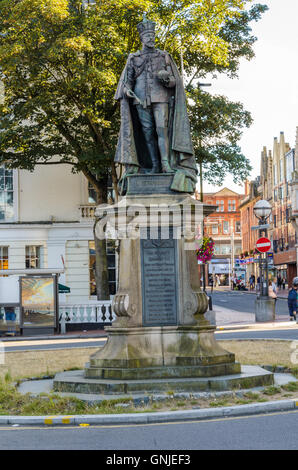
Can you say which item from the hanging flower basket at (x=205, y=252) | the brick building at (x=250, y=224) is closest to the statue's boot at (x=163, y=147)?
the hanging flower basket at (x=205, y=252)

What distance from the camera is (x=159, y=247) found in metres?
12.0

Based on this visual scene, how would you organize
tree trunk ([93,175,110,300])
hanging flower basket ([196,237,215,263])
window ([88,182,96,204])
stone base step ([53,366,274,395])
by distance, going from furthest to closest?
window ([88,182,96,204]) < hanging flower basket ([196,237,215,263]) < tree trunk ([93,175,110,300]) < stone base step ([53,366,274,395])

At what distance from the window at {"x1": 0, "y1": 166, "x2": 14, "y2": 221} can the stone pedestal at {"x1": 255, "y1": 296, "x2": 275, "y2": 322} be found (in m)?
14.6

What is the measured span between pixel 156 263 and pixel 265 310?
58.4 feet

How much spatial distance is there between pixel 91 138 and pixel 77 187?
20.8 ft

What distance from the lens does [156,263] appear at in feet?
39.3

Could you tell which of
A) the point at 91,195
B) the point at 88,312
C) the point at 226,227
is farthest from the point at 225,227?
the point at 88,312

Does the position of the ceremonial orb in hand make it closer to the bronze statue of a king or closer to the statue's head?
the bronze statue of a king

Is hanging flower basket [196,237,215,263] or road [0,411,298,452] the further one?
hanging flower basket [196,237,215,263]

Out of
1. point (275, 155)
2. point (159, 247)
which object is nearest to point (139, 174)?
point (159, 247)

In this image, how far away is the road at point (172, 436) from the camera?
24.6 ft

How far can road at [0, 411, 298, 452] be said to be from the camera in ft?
24.6

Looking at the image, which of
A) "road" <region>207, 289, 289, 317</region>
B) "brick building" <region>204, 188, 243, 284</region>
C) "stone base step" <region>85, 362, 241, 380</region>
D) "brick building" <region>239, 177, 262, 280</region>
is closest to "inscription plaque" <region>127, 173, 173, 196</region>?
"stone base step" <region>85, 362, 241, 380</region>
